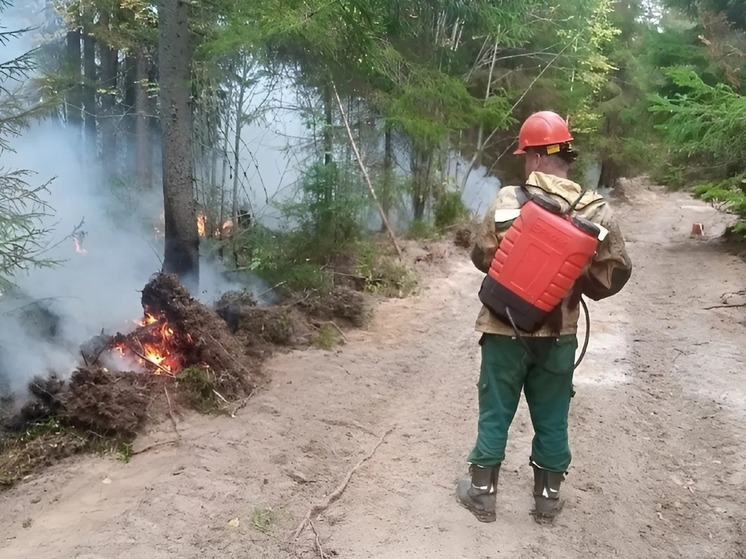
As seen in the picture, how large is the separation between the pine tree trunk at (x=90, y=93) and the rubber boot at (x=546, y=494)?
42.7 ft

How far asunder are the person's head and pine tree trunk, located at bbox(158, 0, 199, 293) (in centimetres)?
442

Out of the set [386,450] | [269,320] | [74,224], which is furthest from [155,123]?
[386,450]

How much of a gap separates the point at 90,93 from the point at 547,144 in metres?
13.7

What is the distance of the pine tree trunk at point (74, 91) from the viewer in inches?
532

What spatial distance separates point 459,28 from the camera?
11.4 meters

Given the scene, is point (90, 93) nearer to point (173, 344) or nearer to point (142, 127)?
point (142, 127)

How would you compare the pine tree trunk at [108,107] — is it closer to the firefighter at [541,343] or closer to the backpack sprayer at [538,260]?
the firefighter at [541,343]

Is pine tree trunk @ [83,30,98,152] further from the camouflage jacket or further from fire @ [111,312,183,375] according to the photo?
the camouflage jacket

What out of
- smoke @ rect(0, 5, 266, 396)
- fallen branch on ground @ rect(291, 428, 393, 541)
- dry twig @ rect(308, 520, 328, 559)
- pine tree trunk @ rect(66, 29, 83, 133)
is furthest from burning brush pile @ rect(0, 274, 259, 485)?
pine tree trunk @ rect(66, 29, 83, 133)

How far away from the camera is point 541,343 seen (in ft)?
11.8

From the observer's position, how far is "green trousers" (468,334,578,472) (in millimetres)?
3617

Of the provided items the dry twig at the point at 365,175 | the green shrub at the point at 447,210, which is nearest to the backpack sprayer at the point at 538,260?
the dry twig at the point at 365,175

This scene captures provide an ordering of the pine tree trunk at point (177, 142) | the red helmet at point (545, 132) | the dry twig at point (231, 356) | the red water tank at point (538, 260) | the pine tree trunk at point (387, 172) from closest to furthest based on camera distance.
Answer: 1. the red water tank at point (538, 260)
2. the red helmet at point (545, 132)
3. the dry twig at point (231, 356)
4. the pine tree trunk at point (177, 142)
5. the pine tree trunk at point (387, 172)

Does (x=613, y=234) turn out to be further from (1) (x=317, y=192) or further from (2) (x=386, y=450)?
(1) (x=317, y=192)
